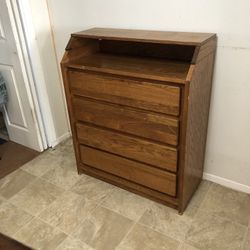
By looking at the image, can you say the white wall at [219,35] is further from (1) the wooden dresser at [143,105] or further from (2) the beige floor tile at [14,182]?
(2) the beige floor tile at [14,182]

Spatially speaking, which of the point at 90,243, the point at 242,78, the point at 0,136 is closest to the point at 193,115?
the point at 242,78

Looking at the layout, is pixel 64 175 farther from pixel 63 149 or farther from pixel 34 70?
pixel 34 70

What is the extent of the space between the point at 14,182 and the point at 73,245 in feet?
2.60

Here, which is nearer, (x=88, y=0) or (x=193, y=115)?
(x=193, y=115)

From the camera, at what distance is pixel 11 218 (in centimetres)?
171

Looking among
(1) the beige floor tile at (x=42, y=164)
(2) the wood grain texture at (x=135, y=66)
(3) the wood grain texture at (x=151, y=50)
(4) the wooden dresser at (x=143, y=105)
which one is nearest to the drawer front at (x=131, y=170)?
(4) the wooden dresser at (x=143, y=105)

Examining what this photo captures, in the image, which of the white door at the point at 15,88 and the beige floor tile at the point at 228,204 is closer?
the beige floor tile at the point at 228,204

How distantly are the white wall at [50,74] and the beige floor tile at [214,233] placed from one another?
1.41m

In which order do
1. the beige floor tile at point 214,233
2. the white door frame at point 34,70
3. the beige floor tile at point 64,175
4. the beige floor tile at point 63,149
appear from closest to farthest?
the beige floor tile at point 214,233 → the white door frame at point 34,70 → the beige floor tile at point 64,175 → the beige floor tile at point 63,149

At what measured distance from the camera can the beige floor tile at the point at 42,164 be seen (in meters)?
2.15

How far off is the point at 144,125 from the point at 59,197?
82 cm

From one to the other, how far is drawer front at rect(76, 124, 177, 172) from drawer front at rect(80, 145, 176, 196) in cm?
4

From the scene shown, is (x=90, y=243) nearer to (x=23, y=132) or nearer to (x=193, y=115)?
(x=193, y=115)

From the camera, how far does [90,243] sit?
152 cm
